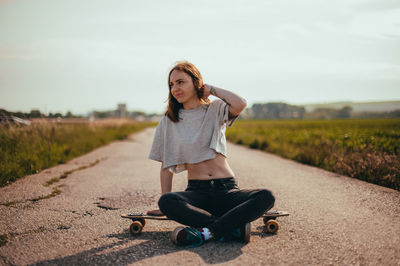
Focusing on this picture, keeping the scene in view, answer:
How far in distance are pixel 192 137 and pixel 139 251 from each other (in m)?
1.16

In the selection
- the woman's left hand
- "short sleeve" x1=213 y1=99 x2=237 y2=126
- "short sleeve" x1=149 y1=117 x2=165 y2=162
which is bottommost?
"short sleeve" x1=149 y1=117 x2=165 y2=162

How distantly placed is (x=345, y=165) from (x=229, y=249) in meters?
4.90

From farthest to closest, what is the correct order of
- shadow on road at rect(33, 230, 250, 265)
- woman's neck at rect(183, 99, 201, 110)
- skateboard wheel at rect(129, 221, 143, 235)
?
woman's neck at rect(183, 99, 201, 110) → skateboard wheel at rect(129, 221, 143, 235) → shadow on road at rect(33, 230, 250, 265)

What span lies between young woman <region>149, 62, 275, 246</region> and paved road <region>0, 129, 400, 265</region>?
193 millimetres

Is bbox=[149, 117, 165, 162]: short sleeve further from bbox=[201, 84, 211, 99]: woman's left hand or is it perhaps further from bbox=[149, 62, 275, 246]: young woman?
bbox=[201, 84, 211, 99]: woman's left hand

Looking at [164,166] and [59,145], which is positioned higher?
[164,166]

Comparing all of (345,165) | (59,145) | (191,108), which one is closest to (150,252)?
(191,108)

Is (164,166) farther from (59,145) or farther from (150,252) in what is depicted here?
(59,145)

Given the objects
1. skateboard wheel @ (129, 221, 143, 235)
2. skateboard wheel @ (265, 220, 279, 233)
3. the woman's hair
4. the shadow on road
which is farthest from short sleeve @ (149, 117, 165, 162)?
skateboard wheel @ (265, 220, 279, 233)

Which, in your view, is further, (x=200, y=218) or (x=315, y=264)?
(x=200, y=218)

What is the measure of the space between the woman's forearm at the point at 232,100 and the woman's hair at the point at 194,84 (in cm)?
20

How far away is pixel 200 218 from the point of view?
263 cm

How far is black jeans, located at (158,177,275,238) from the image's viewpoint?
255 centimetres

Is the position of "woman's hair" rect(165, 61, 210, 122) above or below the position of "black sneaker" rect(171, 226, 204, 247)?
above
